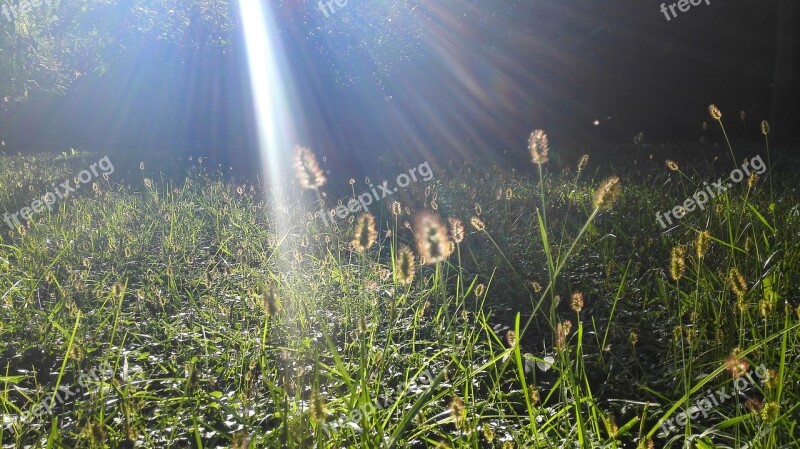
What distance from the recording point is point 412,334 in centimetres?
229

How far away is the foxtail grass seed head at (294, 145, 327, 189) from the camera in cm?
131

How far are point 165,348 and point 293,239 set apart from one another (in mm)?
1427

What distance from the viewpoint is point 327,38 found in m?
9.95

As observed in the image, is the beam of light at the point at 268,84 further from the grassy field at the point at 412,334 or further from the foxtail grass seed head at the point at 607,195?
the foxtail grass seed head at the point at 607,195

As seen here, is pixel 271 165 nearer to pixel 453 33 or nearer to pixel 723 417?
pixel 453 33

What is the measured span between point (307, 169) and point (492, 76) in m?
9.53
